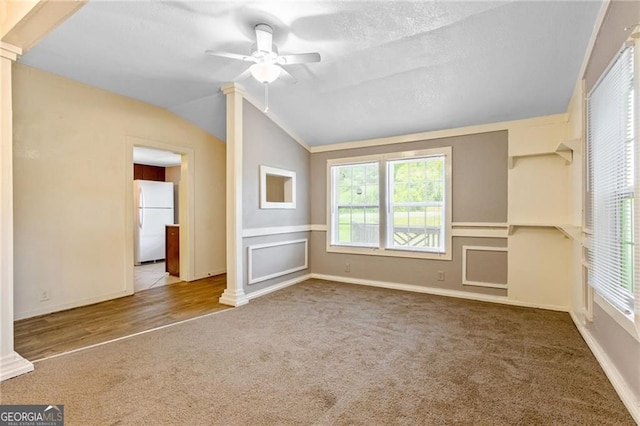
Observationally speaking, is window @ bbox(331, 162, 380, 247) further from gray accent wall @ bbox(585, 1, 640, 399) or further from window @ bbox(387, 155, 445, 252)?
gray accent wall @ bbox(585, 1, 640, 399)

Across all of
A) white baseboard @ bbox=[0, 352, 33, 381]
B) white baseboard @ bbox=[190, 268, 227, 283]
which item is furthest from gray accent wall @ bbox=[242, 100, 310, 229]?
white baseboard @ bbox=[0, 352, 33, 381]

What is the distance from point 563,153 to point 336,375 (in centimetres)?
336

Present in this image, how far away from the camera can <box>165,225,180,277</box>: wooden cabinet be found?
544 cm

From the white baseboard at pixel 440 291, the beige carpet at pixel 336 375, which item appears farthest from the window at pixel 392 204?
the beige carpet at pixel 336 375

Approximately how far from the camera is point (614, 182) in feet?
6.52

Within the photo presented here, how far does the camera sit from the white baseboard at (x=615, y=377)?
172cm

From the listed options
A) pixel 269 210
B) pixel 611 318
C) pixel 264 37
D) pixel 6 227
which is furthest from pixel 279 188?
pixel 611 318

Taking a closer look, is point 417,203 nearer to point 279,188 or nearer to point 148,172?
point 279,188

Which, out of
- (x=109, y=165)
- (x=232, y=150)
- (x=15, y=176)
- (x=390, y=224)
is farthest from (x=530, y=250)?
(x=15, y=176)

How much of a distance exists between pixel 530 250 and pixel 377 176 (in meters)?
2.23

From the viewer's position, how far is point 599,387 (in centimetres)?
198

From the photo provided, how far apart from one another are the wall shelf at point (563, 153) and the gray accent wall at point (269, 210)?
3035 millimetres

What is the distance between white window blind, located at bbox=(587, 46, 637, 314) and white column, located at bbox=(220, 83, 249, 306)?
3464 mm

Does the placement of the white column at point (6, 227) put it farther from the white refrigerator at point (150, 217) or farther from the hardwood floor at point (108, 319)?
the white refrigerator at point (150, 217)
